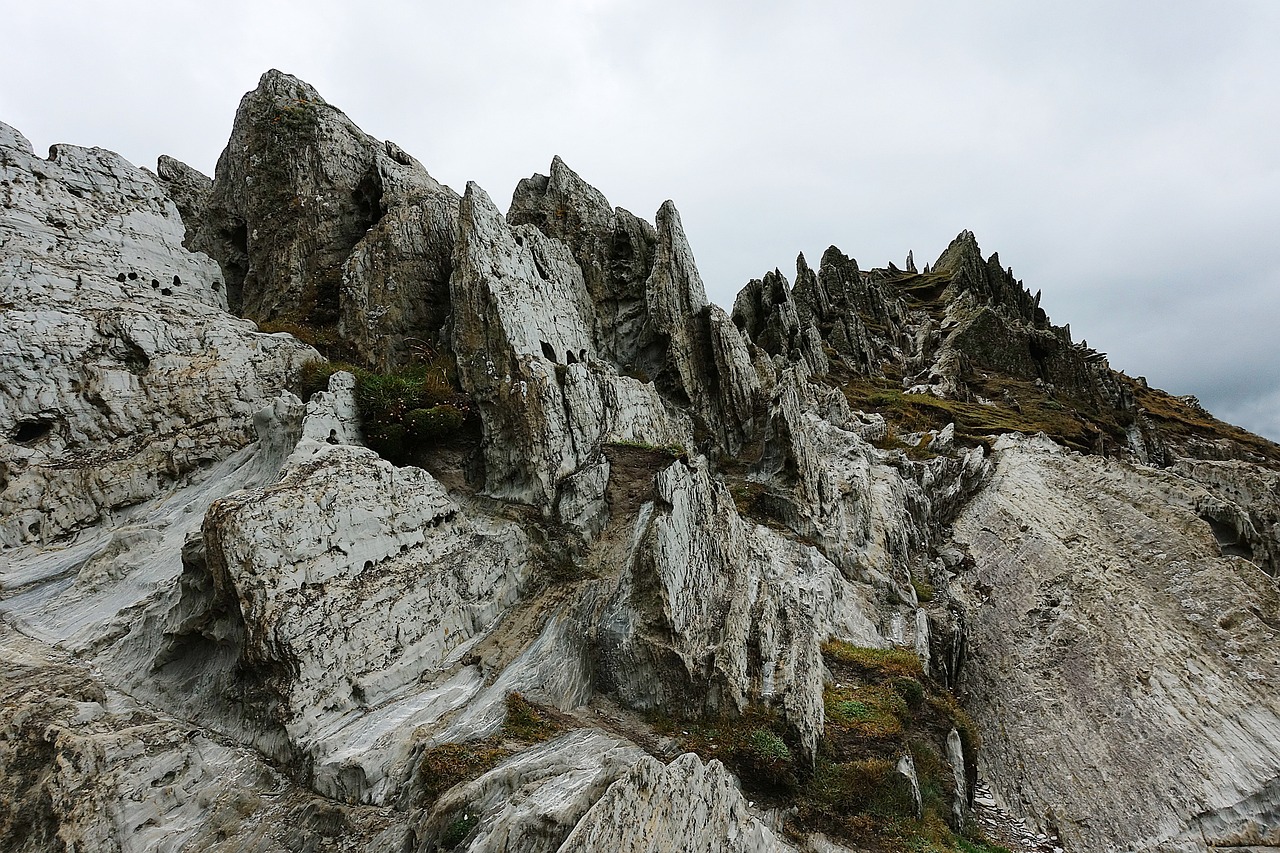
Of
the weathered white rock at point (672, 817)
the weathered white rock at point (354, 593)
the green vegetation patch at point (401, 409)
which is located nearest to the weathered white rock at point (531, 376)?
the green vegetation patch at point (401, 409)

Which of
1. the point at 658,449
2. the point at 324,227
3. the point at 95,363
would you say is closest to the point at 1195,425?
the point at 658,449

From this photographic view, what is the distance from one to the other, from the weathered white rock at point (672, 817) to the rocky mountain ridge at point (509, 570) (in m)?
0.07

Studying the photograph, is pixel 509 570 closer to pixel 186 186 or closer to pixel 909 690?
pixel 909 690

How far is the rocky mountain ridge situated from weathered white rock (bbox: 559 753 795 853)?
0.07m

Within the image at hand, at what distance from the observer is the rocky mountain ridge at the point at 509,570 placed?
11062 millimetres

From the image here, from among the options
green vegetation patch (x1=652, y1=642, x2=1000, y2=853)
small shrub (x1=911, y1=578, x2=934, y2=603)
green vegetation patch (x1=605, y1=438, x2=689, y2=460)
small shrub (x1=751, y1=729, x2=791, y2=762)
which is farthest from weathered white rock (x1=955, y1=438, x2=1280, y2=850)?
green vegetation patch (x1=605, y1=438, x2=689, y2=460)

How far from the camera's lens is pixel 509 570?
16.9m

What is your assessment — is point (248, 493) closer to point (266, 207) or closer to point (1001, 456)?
point (266, 207)

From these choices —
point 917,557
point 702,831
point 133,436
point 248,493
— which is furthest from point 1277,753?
→ point 133,436

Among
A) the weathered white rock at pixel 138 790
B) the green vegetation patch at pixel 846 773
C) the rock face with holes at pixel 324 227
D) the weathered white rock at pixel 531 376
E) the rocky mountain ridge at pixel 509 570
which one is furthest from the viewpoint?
Result: the rock face with holes at pixel 324 227

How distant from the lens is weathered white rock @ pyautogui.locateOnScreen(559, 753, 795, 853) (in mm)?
8266

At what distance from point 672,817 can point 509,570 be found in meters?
9.02

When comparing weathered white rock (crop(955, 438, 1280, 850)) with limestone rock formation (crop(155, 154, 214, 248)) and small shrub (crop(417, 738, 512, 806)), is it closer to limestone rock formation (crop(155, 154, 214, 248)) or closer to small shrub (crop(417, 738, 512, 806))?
small shrub (crop(417, 738, 512, 806))

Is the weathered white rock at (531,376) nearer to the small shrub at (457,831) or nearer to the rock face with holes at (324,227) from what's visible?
the rock face with holes at (324,227)
